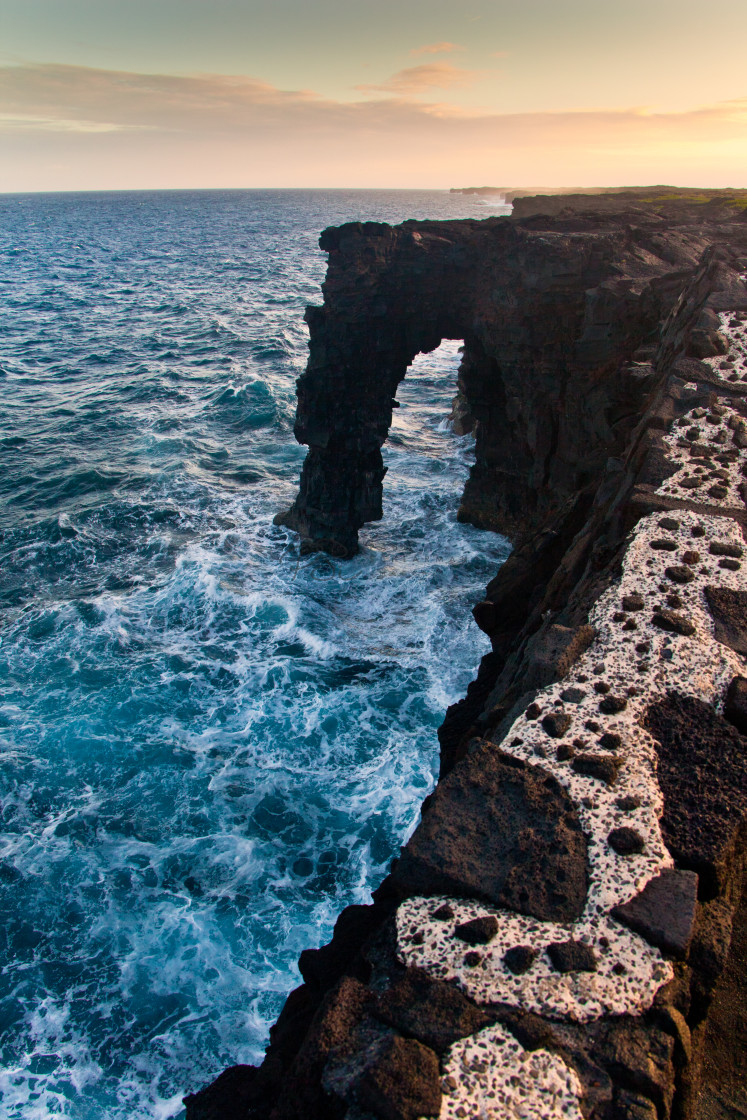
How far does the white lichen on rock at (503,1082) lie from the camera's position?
3826mm

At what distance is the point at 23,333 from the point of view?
199 ft

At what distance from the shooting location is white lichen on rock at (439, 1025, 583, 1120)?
3826 millimetres

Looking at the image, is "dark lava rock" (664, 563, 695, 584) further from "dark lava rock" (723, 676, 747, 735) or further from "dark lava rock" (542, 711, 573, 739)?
"dark lava rock" (542, 711, 573, 739)

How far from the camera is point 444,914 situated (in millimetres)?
4918

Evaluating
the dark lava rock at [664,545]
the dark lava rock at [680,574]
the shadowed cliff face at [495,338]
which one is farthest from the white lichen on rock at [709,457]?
the shadowed cliff face at [495,338]

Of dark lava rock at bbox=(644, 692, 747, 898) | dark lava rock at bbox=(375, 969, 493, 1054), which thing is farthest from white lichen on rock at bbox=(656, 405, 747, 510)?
dark lava rock at bbox=(375, 969, 493, 1054)

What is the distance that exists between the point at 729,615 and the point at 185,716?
1660cm

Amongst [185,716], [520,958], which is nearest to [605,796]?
[520,958]

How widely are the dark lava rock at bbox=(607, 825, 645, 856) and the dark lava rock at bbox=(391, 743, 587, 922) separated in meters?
0.24

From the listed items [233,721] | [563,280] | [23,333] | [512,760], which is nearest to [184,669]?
[233,721]

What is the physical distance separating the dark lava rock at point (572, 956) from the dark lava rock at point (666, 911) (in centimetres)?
38

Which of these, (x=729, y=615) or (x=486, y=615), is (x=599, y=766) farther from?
(x=486, y=615)

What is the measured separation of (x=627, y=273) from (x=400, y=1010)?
21.4 metres

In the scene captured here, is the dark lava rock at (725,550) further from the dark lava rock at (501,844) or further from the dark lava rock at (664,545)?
the dark lava rock at (501,844)
